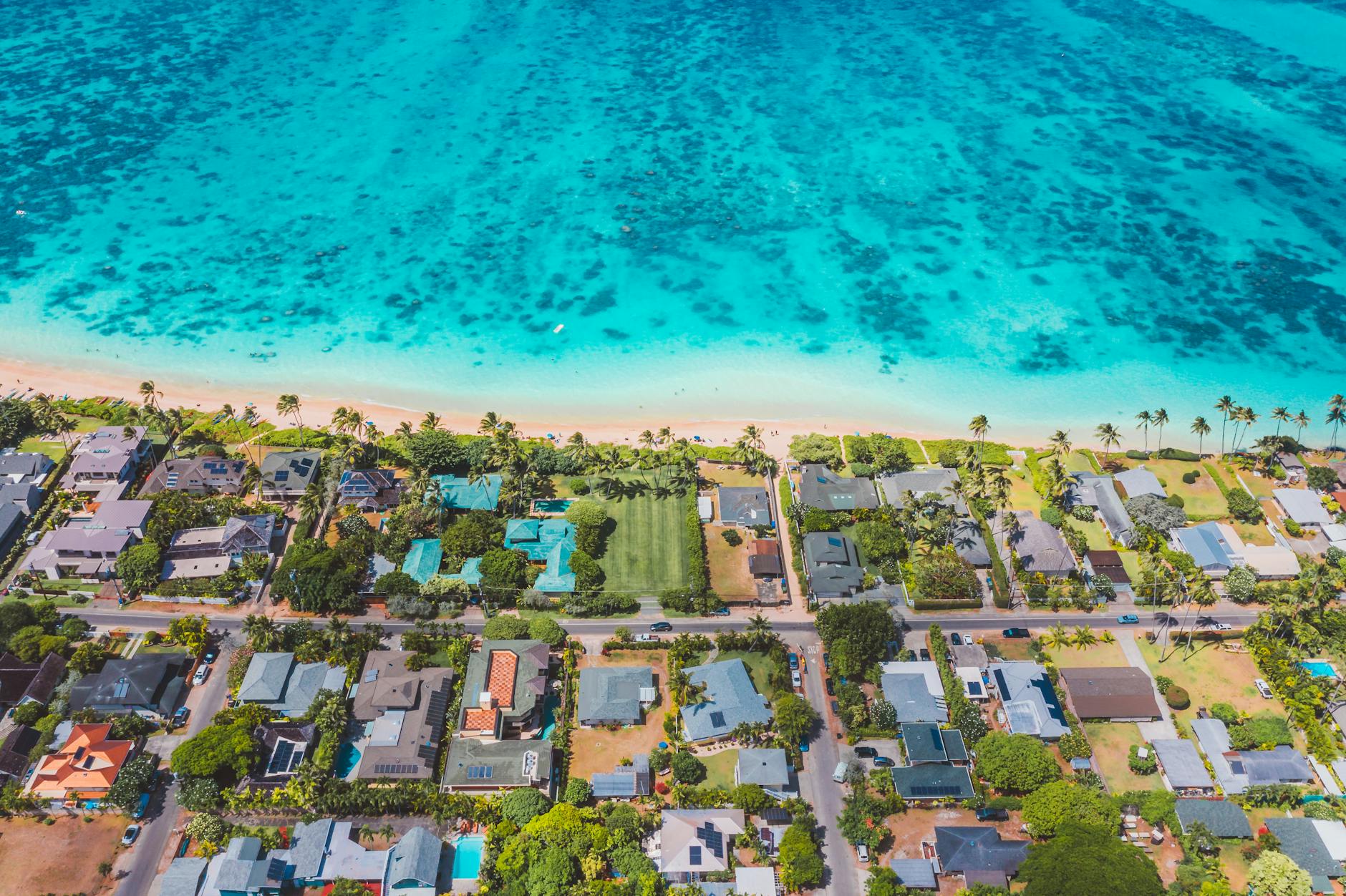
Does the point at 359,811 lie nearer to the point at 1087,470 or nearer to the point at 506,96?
the point at 1087,470

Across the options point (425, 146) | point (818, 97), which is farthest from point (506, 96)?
point (818, 97)

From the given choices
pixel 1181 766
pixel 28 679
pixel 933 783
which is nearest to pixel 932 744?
pixel 933 783

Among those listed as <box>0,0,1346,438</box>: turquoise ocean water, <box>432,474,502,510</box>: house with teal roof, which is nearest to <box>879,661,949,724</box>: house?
<box>0,0,1346,438</box>: turquoise ocean water

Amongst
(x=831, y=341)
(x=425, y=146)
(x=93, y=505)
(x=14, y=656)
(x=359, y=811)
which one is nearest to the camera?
(x=359, y=811)

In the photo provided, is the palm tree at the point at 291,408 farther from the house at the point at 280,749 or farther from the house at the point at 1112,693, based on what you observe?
the house at the point at 1112,693

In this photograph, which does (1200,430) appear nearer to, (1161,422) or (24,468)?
(1161,422)

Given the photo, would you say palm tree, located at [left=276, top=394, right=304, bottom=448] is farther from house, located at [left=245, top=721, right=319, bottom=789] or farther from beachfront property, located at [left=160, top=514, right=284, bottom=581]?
house, located at [left=245, top=721, right=319, bottom=789]
